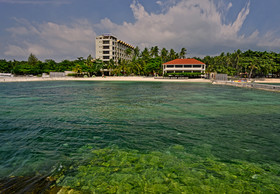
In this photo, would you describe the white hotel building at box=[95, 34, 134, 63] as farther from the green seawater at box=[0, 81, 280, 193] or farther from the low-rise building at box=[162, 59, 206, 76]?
the green seawater at box=[0, 81, 280, 193]

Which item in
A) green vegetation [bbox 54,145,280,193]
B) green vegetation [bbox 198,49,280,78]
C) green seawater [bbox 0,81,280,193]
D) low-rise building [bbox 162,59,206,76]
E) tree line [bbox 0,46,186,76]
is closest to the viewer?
green vegetation [bbox 54,145,280,193]

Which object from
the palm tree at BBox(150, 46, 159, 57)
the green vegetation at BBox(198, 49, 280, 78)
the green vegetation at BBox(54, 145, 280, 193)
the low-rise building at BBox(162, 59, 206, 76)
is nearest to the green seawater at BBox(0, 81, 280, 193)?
the green vegetation at BBox(54, 145, 280, 193)

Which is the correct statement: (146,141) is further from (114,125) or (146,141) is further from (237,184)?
(237,184)

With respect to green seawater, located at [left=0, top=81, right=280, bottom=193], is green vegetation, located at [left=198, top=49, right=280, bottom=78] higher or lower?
higher

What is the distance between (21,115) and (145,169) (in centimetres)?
1175

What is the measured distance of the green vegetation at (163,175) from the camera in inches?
187

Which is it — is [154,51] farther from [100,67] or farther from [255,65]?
[255,65]

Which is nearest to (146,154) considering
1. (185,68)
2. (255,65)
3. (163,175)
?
(163,175)

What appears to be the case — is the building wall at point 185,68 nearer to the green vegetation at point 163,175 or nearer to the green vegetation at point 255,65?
the green vegetation at point 255,65

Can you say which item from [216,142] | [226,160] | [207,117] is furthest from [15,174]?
[207,117]

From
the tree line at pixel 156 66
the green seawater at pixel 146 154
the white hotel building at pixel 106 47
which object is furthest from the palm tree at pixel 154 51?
the green seawater at pixel 146 154

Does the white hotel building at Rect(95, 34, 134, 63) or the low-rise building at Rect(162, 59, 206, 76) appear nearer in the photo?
the low-rise building at Rect(162, 59, 206, 76)

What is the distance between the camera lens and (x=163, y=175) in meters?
5.35

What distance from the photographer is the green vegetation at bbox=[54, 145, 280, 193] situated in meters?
4.76
